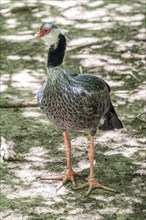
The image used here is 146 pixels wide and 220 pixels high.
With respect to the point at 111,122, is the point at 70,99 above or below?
above

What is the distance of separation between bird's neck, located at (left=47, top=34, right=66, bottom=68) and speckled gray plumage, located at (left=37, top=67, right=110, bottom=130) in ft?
0.16

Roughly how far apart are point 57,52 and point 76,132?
163 cm

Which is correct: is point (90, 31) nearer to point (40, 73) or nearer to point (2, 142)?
point (40, 73)

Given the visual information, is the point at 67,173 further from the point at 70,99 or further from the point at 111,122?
the point at 70,99

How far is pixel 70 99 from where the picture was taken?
5.01 meters

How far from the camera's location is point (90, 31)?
9508 millimetres

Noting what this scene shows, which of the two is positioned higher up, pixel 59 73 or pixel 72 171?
pixel 59 73

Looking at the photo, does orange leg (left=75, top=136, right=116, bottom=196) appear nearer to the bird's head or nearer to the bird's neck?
the bird's neck

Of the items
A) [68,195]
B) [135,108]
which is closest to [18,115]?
[135,108]

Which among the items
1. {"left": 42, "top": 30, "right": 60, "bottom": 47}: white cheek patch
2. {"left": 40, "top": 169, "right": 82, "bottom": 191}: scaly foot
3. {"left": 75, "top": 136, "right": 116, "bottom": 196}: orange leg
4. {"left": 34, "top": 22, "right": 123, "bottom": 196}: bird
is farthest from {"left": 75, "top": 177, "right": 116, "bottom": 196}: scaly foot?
{"left": 42, "top": 30, "right": 60, "bottom": 47}: white cheek patch

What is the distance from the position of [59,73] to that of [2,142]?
1.32 metres

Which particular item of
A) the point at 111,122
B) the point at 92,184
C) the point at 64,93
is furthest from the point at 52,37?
the point at 92,184

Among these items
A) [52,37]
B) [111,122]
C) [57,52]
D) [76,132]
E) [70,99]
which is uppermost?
[52,37]

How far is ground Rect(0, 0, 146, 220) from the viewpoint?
517 cm
